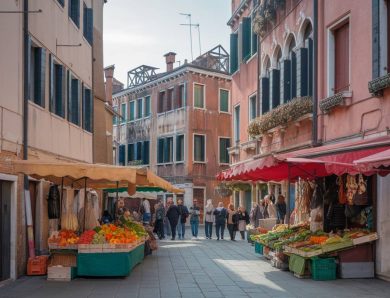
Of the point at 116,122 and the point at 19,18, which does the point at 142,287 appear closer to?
the point at 19,18

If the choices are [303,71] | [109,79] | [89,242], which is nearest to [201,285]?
[89,242]

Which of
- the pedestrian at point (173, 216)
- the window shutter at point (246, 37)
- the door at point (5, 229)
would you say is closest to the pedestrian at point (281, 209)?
the pedestrian at point (173, 216)

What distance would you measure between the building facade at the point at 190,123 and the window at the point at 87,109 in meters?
17.7

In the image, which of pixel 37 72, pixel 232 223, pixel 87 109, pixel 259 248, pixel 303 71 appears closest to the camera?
pixel 37 72

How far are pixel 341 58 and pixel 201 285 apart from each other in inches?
253

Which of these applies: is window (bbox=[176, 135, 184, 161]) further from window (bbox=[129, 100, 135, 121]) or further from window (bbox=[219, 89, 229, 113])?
window (bbox=[129, 100, 135, 121])

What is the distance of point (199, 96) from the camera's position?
38.7 metres

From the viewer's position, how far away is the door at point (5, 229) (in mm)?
11469

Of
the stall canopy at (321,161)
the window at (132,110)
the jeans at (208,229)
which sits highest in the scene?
the window at (132,110)

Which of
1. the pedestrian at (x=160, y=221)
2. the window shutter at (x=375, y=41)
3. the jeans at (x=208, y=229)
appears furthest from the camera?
the jeans at (x=208, y=229)

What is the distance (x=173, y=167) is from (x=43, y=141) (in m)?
25.0

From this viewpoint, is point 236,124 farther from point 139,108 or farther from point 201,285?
point 139,108

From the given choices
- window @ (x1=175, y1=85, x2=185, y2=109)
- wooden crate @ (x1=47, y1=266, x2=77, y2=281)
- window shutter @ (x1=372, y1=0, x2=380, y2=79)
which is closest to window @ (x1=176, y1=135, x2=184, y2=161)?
window @ (x1=175, y1=85, x2=185, y2=109)

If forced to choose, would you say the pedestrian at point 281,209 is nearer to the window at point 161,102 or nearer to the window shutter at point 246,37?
the window shutter at point 246,37
